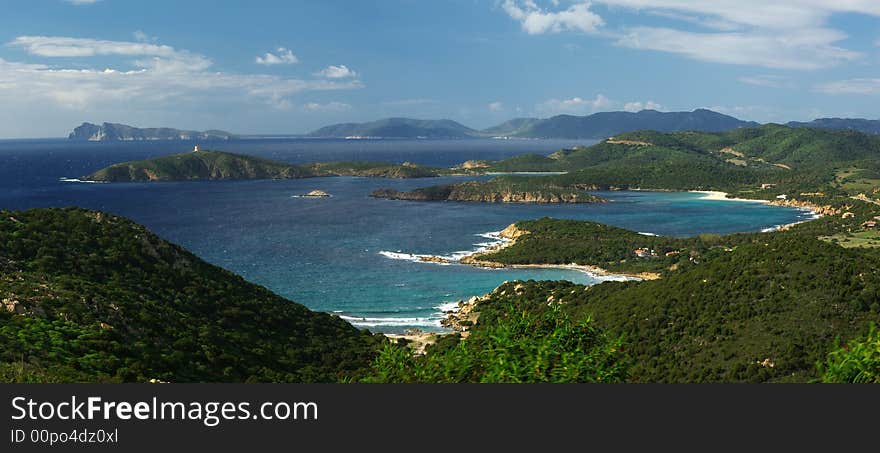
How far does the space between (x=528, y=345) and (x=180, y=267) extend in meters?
44.2

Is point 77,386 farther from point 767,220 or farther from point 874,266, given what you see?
point 767,220

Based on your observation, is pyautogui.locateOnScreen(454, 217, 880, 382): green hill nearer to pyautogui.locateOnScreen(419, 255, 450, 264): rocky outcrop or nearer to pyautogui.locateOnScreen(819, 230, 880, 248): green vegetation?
pyautogui.locateOnScreen(419, 255, 450, 264): rocky outcrop

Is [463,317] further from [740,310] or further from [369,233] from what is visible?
[369,233]

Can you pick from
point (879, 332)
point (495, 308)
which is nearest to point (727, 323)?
point (495, 308)

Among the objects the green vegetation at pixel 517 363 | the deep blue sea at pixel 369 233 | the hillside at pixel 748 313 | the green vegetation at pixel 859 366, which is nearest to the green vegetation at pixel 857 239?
the deep blue sea at pixel 369 233

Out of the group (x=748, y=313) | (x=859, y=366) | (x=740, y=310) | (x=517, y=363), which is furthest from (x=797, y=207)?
(x=517, y=363)

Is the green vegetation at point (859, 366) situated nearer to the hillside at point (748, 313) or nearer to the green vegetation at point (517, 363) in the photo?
the green vegetation at point (517, 363)

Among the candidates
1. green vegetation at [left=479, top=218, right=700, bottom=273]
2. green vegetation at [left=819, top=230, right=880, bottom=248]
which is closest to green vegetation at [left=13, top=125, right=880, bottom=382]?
green vegetation at [left=479, top=218, right=700, bottom=273]

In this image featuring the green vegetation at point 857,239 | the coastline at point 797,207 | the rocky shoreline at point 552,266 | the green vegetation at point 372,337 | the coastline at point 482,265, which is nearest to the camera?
the green vegetation at point 372,337

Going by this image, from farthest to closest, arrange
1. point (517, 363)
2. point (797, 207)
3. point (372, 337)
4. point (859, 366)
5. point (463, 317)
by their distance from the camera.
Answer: point (797, 207) → point (463, 317) → point (372, 337) → point (517, 363) → point (859, 366)

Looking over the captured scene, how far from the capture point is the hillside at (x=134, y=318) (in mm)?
29756

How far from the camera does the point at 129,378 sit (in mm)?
28391

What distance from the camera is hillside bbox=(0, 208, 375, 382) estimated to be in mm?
29756

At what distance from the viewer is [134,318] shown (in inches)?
1513
